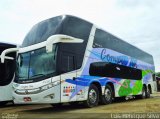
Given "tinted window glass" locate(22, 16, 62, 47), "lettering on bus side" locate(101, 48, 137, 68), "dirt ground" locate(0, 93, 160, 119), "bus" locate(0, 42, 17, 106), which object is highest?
"tinted window glass" locate(22, 16, 62, 47)

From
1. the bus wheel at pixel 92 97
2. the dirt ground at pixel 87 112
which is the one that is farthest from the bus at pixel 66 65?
the dirt ground at pixel 87 112

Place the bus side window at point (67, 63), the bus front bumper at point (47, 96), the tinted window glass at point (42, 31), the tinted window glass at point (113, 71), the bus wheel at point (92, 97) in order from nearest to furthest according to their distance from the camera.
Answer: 1. the bus front bumper at point (47, 96)
2. the bus side window at point (67, 63)
3. the tinted window glass at point (42, 31)
4. the bus wheel at point (92, 97)
5. the tinted window glass at point (113, 71)

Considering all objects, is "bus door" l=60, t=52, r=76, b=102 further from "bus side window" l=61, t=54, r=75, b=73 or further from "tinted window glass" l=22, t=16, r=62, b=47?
"tinted window glass" l=22, t=16, r=62, b=47

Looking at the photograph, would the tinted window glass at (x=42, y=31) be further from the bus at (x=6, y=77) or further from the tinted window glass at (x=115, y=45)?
the bus at (x=6, y=77)

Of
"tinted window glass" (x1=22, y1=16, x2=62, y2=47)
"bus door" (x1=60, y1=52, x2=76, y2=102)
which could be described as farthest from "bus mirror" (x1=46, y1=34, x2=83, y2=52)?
"tinted window glass" (x1=22, y1=16, x2=62, y2=47)

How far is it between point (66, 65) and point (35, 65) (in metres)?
1.23

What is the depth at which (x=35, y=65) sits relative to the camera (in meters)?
13.0

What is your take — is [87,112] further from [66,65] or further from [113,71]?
[113,71]

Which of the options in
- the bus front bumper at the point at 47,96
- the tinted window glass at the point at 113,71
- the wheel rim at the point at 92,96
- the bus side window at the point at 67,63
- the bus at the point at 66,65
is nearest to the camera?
the bus front bumper at the point at 47,96

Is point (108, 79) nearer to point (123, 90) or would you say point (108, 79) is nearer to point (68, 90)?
point (123, 90)

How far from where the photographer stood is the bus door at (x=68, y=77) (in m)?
12.6

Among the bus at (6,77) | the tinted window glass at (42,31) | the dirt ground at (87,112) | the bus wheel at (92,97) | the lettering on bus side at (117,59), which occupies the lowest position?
the dirt ground at (87,112)

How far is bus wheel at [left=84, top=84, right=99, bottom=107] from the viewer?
14512 mm

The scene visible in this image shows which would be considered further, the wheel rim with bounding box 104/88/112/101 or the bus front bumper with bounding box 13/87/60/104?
the wheel rim with bounding box 104/88/112/101
